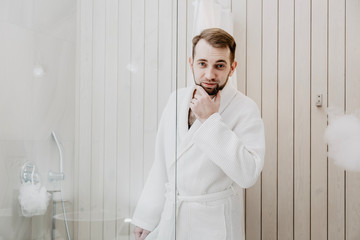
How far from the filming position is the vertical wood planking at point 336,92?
164 cm

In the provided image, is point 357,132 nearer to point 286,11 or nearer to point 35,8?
point 286,11

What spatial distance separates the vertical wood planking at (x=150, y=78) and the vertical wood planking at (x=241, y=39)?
109 centimetres

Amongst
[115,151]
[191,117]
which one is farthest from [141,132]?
[191,117]

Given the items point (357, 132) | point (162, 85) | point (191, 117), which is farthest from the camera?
point (357, 132)

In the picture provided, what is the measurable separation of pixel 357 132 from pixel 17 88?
1481mm

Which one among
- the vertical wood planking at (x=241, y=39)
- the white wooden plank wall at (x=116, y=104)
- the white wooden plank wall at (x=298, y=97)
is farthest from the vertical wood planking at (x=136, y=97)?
the vertical wood planking at (x=241, y=39)

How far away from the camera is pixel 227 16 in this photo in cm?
172

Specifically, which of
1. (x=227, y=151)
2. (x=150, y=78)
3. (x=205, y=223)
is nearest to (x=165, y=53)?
(x=150, y=78)

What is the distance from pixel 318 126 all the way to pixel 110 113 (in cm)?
127

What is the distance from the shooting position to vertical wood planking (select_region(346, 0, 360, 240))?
5.30 ft

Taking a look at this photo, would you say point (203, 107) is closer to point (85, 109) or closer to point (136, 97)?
point (136, 97)

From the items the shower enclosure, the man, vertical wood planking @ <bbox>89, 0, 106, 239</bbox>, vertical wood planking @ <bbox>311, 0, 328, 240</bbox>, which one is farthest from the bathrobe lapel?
vertical wood planking @ <bbox>311, 0, 328, 240</bbox>

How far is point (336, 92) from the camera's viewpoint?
1659 mm

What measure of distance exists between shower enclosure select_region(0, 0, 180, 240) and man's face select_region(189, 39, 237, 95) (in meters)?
0.49
